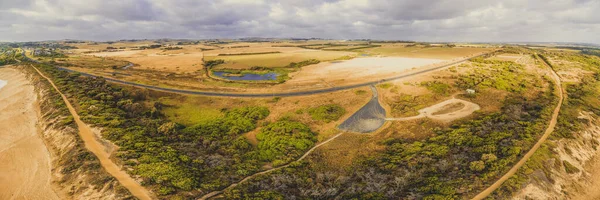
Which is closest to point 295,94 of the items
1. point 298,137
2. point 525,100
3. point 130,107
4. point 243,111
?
point 243,111

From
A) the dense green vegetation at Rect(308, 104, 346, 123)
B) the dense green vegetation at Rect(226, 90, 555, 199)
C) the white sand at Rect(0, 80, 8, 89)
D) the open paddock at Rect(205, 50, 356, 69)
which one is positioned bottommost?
the dense green vegetation at Rect(226, 90, 555, 199)

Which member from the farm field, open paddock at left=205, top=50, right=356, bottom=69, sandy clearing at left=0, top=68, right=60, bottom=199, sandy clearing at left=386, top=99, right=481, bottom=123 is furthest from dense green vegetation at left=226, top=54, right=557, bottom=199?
open paddock at left=205, top=50, right=356, bottom=69

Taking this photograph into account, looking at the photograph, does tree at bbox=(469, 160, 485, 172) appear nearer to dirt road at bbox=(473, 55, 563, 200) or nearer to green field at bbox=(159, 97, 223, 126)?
dirt road at bbox=(473, 55, 563, 200)

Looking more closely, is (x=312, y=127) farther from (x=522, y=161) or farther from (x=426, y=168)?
(x=522, y=161)

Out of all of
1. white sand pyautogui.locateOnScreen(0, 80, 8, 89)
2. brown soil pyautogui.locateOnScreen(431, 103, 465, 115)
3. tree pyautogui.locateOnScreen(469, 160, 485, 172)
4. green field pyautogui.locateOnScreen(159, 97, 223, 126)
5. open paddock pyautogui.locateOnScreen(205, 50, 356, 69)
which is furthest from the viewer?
open paddock pyautogui.locateOnScreen(205, 50, 356, 69)

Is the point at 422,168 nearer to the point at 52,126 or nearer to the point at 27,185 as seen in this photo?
the point at 27,185

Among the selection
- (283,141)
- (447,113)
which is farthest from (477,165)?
(283,141)
